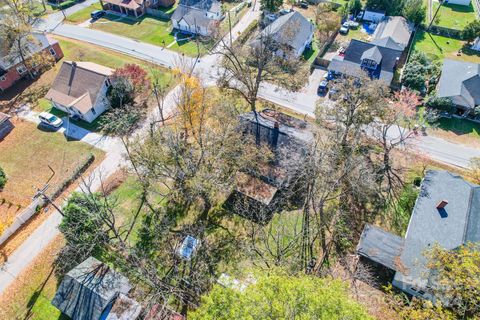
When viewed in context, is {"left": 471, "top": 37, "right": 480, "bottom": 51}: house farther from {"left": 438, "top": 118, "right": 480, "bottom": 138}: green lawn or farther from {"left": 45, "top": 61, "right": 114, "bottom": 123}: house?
{"left": 45, "top": 61, "right": 114, "bottom": 123}: house

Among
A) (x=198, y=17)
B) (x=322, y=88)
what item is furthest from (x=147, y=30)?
(x=322, y=88)

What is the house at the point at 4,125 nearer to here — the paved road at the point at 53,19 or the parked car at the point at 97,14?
the paved road at the point at 53,19

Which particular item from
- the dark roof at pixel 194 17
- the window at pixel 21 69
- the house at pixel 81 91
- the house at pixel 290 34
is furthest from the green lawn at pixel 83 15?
the house at pixel 290 34

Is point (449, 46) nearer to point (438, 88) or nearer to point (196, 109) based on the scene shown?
point (438, 88)

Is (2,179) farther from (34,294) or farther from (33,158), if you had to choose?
(34,294)

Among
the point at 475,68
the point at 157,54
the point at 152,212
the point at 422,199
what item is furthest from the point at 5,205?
the point at 475,68

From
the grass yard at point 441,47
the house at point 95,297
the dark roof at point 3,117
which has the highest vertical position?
the grass yard at point 441,47
